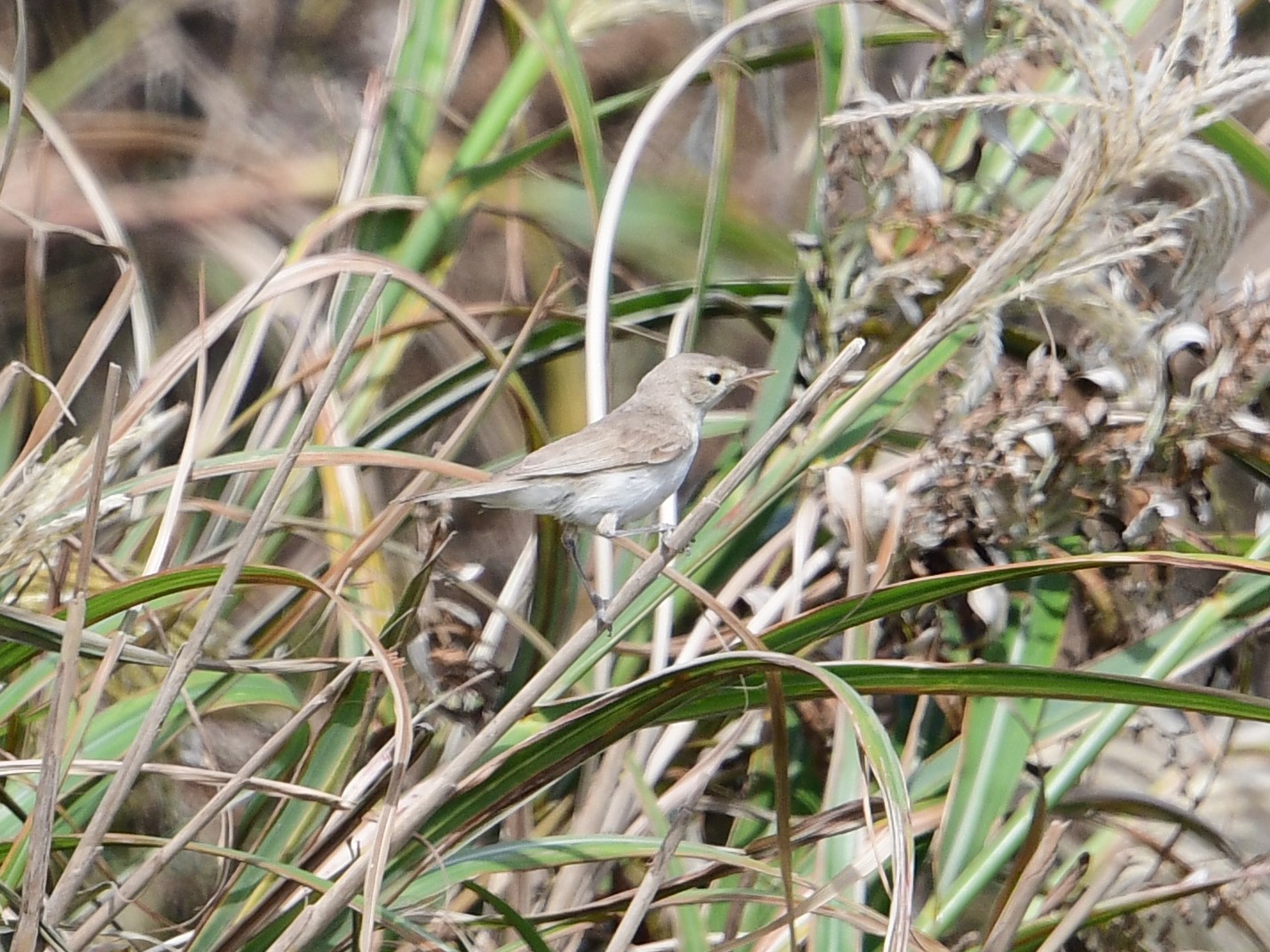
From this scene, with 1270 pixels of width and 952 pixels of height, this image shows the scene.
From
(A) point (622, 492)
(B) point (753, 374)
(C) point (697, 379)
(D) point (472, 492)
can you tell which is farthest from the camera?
(C) point (697, 379)

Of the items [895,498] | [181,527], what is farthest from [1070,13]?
[181,527]

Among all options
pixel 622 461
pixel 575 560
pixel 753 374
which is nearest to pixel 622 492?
pixel 622 461

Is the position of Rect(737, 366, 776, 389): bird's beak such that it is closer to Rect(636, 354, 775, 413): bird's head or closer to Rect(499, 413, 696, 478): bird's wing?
Rect(636, 354, 775, 413): bird's head

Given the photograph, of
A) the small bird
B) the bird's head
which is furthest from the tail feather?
the bird's head

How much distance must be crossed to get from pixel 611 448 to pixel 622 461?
3 cm

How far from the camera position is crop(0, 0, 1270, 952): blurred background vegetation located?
139 cm

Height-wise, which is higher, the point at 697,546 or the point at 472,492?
the point at 472,492

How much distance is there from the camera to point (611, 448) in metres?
2.01

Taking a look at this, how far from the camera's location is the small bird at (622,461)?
1877 millimetres

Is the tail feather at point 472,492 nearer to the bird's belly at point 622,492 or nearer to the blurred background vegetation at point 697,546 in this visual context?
the blurred background vegetation at point 697,546

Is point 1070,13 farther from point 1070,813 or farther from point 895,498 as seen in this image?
point 1070,813

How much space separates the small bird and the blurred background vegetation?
2.3 inches

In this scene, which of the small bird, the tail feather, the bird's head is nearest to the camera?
the tail feather

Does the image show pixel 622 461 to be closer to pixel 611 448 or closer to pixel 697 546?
pixel 611 448
